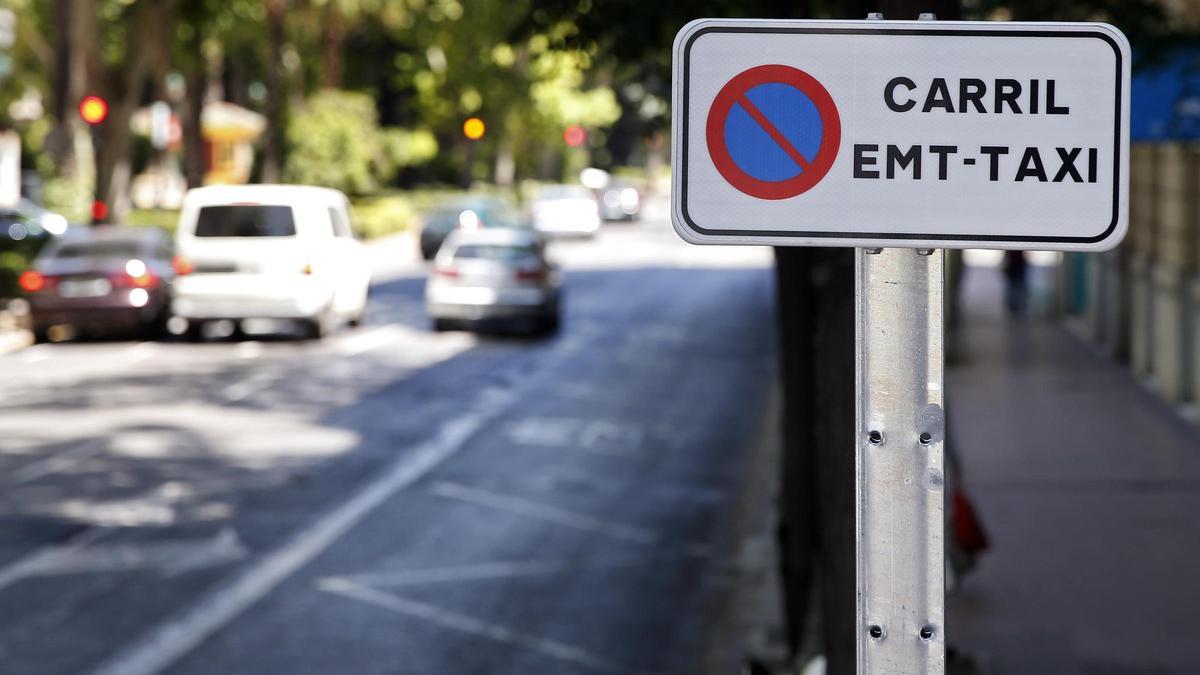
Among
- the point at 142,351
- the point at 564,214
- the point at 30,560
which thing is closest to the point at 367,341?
the point at 142,351

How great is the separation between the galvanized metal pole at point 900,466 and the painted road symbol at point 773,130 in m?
0.18

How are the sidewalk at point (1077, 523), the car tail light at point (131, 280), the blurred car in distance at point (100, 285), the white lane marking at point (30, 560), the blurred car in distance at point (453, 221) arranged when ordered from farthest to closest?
the blurred car in distance at point (453, 221) → the car tail light at point (131, 280) → the blurred car in distance at point (100, 285) → the white lane marking at point (30, 560) → the sidewalk at point (1077, 523)

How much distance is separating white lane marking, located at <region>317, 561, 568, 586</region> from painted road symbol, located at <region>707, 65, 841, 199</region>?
8.67m

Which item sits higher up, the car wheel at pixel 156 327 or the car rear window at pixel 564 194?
the car rear window at pixel 564 194

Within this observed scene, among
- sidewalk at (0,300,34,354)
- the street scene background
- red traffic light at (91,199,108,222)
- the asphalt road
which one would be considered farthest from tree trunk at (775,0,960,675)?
red traffic light at (91,199,108,222)

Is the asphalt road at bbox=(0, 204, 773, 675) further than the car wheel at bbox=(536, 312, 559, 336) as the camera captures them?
No

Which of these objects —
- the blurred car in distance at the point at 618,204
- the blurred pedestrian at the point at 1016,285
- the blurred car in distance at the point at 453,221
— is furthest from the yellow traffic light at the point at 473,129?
the blurred car in distance at the point at 618,204

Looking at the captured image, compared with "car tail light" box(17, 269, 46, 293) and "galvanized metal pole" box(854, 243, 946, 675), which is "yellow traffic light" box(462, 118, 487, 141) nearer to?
"car tail light" box(17, 269, 46, 293)

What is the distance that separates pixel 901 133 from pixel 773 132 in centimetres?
20

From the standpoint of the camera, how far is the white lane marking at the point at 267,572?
9602 millimetres

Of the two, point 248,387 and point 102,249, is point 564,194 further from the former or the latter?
point 248,387

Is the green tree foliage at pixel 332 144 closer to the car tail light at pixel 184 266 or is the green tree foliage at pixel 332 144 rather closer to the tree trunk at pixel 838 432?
the car tail light at pixel 184 266

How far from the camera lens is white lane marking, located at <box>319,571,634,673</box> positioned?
985cm

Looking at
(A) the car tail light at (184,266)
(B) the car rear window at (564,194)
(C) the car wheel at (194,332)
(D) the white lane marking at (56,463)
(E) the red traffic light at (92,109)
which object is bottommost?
(D) the white lane marking at (56,463)
